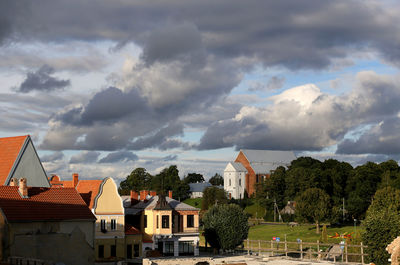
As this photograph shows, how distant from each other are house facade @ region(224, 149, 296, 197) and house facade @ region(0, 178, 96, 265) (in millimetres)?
121428

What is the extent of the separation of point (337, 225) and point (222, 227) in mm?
40117

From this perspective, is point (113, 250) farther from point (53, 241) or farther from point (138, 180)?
point (138, 180)

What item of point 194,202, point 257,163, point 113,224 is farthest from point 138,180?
point 113,224

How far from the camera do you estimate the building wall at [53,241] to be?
140 feet

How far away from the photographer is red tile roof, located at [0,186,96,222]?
143ft

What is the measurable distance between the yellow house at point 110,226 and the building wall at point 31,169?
5947mm

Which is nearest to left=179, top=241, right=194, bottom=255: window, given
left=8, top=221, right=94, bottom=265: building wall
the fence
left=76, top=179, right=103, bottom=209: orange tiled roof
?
the fence

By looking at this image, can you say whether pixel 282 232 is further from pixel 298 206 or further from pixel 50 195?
pixel 50 195

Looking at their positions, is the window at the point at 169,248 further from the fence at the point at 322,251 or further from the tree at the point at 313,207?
the tree at the point at 313,207

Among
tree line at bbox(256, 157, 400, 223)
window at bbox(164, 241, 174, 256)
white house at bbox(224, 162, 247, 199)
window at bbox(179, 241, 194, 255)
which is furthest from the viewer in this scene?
white house at bbox(224, 162, 247, 199)

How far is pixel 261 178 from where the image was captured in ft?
562

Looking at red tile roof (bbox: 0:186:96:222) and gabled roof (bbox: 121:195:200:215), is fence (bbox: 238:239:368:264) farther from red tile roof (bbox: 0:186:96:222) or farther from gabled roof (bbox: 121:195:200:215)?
red tile roof (bbox: 0:186:96:222)

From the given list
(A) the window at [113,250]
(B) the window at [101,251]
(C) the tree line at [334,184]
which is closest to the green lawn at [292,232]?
(C) the tree line at [334,184]

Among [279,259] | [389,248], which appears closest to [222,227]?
[279,259]
